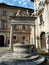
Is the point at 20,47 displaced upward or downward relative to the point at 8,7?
downward

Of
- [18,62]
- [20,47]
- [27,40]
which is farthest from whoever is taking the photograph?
[27,40]

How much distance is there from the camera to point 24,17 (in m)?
19.2

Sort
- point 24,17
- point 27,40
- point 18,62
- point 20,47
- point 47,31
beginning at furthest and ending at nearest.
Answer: point 27,40 < point 24,17 < point 47,31 < point 20,47 < point 18,62

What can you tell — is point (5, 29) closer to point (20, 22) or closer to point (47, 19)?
point (20, 22)

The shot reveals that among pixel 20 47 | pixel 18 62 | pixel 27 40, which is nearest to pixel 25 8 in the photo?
pixel 27 40

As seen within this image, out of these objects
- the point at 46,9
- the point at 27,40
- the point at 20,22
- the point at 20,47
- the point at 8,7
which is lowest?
the point at 27,40

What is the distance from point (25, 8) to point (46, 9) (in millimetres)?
16530

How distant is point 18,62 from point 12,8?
26.6 metres

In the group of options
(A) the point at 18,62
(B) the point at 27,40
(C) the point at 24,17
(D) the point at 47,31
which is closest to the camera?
(A) the point at 18,62

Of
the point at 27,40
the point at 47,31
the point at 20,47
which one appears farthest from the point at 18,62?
the point at 27,40

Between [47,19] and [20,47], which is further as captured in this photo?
[47,19]

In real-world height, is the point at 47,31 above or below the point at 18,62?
above

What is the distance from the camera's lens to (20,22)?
19.5 m

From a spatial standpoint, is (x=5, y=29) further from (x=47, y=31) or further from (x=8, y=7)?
(x=47, y=31)
